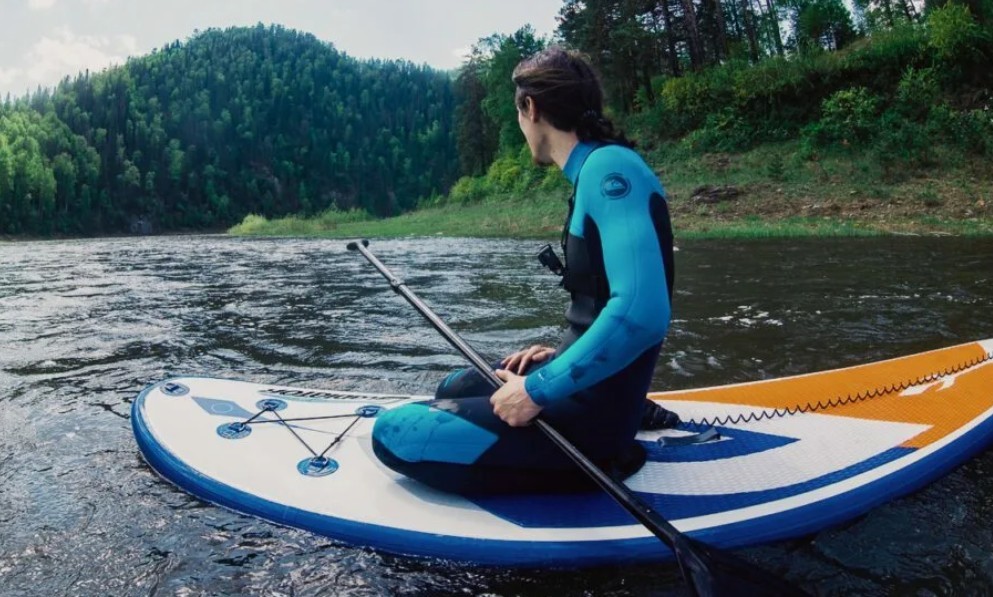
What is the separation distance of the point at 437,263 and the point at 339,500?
1072cm

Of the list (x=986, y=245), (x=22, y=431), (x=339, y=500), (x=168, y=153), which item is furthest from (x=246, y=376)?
(x=168, y=153)

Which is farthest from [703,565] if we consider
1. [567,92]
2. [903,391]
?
[903,391]

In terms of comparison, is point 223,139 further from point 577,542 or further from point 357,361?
point 577,542

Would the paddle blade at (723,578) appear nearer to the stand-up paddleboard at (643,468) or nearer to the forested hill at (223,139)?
the stand-up paddleboard at (643,468)

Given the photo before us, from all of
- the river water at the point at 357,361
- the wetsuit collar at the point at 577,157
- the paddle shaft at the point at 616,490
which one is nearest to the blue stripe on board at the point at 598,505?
the river water at the point at 357,361

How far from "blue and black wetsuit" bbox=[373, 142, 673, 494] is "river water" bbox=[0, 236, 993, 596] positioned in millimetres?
339

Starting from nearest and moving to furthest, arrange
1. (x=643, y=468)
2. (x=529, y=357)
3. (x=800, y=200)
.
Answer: (x=643, y=468) < (x=529, y=357) < (x=800, y=200)

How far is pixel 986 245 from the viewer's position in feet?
34.8

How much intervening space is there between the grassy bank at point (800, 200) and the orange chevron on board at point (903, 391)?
10.4 m

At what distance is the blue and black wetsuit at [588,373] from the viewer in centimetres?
202

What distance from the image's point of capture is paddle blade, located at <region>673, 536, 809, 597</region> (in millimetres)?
1865

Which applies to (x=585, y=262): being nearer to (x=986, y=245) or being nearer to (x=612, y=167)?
(x=612, y=167)

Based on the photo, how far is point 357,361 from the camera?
5578 mm

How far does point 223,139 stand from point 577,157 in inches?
4748
